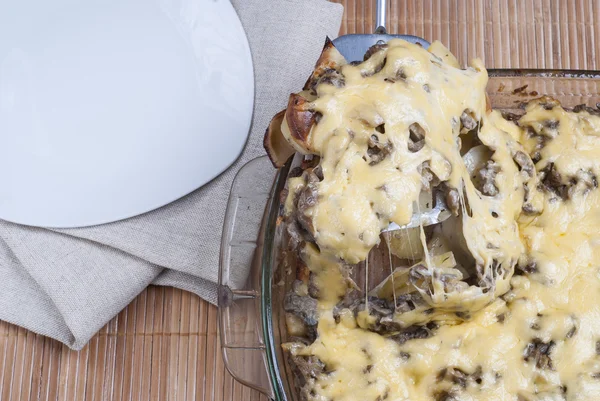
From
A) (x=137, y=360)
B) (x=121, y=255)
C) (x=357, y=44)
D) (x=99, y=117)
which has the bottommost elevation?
(x=137, y=360)

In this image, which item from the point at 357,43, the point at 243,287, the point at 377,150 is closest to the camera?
the point at 377,150

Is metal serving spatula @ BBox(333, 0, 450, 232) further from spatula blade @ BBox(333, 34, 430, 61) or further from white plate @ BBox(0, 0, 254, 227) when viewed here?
white plate @ BBox(0, 0, 254, 227)

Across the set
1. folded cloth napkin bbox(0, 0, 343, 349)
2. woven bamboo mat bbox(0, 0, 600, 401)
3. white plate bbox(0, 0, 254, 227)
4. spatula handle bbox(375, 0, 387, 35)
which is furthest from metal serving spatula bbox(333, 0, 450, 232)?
woven bamboo mat bbox(0, 0, 600, 401)

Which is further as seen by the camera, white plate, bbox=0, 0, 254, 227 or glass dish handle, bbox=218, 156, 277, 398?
white plate, bbox=0, 0, 254, 227

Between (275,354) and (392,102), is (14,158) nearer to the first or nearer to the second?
(275,354)

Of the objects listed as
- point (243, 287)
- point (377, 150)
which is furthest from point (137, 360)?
point (377, 150)

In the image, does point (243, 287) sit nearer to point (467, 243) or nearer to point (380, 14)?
point (467, 243)
